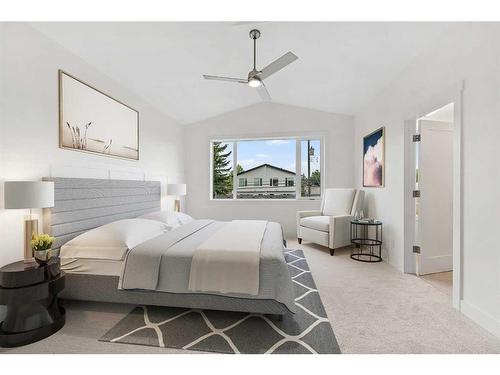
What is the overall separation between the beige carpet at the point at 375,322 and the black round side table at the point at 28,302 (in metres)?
0.08

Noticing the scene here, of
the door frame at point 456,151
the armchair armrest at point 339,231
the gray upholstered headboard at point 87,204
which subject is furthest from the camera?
the armchair armrest at point 339,231

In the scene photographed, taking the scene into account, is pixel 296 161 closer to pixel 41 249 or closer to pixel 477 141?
pixel 477 141

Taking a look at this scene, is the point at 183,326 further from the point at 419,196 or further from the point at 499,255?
the point at 419,196

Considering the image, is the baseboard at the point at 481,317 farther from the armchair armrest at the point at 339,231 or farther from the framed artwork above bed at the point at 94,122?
the framed artwork above bed at the point at 94,122

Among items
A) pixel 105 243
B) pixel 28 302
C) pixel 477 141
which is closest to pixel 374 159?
pixel 477 141

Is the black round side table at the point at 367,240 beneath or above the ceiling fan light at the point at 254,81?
beneath

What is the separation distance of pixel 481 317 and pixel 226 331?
1949 millimetres

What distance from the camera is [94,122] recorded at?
2.64 meters

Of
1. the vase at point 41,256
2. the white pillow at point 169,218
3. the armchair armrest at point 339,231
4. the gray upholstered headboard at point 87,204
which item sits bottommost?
the armchair armrest at point 339,231

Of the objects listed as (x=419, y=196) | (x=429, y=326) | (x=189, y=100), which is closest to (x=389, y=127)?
(x=419, y=196)

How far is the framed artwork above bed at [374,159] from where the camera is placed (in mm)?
3414

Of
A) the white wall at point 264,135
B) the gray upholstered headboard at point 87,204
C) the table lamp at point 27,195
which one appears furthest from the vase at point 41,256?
the white wall at point 264,135

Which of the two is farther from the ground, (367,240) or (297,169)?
(297,169)

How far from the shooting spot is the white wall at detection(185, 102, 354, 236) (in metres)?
4.67
